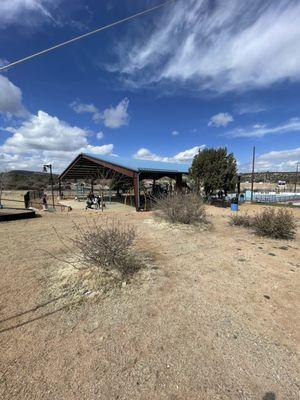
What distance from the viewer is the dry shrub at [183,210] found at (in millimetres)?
8922

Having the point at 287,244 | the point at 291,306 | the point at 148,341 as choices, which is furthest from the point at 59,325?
the point at 287,244

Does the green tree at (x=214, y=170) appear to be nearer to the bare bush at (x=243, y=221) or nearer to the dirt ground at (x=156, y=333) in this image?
the bare bush at (x=243, y=221)

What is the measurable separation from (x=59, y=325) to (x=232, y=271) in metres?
3.46

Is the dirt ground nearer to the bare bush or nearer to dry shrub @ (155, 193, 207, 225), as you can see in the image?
dry shrub @ (155, 193, 207, 225)

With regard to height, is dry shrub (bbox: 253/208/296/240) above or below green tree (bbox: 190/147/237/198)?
below

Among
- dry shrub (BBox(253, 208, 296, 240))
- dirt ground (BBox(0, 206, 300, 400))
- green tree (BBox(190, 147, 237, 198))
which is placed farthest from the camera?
green tree (BBox(190, 147, 237, 198))

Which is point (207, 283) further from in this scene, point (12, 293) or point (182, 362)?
point (12, 293)

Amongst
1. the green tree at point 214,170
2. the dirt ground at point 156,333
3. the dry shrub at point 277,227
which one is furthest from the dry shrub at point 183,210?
the green tree at point 214,170

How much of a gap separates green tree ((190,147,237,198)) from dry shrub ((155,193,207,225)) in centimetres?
1013

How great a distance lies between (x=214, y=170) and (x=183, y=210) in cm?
1200

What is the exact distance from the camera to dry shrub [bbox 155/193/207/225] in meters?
8.92

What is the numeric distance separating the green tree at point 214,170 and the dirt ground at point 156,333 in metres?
15.1

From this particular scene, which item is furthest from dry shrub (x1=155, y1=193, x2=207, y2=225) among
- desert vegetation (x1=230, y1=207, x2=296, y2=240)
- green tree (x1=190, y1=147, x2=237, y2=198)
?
green tree (x1=190, y1=147, x2=237, y2=198)

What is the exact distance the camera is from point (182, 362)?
2268 millimetres
